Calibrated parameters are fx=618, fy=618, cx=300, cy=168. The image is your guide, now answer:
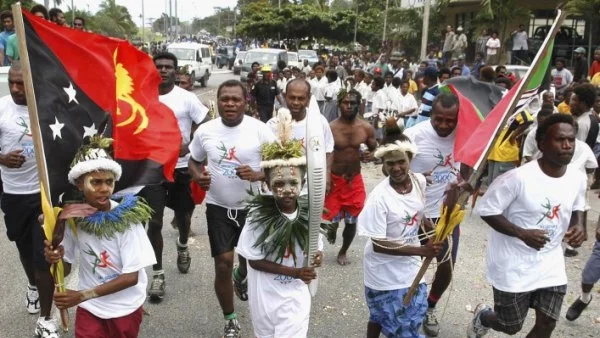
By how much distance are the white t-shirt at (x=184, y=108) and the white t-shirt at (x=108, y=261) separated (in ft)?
7.77

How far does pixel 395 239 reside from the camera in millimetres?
4129

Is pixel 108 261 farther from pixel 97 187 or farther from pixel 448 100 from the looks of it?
pixel 448 100

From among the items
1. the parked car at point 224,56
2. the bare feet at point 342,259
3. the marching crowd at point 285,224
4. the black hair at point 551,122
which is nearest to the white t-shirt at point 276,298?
the marching crowd at point 285,224

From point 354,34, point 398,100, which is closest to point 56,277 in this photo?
point 398,100

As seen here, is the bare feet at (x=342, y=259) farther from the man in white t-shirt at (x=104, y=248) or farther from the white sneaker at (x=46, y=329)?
the man in white t-shirt at (x=104, y=248)

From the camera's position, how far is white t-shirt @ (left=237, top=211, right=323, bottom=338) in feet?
12.2

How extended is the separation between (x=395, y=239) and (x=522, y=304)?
0.96 metres

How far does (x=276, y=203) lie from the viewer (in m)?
3.85

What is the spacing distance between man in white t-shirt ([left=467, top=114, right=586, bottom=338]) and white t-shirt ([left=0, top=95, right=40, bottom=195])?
3.36 meters

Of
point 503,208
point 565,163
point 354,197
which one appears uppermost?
point 565,163

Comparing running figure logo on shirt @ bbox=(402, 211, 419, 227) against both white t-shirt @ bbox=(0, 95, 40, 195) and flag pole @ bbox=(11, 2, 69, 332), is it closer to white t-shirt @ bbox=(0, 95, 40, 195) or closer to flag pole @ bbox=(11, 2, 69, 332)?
flag pole @ bbox=(11, 2, 69, 332)

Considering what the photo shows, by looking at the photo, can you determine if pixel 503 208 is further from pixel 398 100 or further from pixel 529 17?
pixel 529 17

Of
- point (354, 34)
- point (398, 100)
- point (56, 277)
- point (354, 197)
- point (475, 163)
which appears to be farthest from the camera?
point (354, 34)

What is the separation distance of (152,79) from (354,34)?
146 ft
